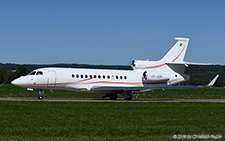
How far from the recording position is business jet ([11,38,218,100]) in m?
39.8

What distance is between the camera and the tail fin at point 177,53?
46844 millimetres

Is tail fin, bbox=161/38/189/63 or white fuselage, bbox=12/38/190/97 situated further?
tail fin, bbox=161/38/189/63

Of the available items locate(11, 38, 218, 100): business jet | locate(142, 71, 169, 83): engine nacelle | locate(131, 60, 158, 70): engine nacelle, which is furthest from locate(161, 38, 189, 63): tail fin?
locate(142, 71, 169, 83): engine nacelle

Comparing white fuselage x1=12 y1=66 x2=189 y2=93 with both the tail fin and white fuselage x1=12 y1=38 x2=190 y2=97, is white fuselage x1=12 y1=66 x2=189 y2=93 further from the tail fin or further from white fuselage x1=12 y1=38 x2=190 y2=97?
the tail fin

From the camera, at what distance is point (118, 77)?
44312 millimetres

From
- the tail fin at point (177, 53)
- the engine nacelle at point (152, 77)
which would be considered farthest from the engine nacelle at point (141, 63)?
the tail fin at point (177, 53)

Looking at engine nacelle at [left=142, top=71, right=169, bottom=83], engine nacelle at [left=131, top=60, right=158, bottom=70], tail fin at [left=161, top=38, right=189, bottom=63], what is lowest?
engine nacelle at [left=142, top=71, right=169, bottom=83]

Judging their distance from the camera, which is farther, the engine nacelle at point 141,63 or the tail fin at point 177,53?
the tail fin at point 177,53

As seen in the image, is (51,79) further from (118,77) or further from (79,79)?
(118,77)

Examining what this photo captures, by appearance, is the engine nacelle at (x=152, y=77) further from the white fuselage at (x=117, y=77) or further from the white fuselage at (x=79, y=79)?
the white fuselage at (x=79, y=79)

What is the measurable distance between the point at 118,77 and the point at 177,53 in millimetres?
8177

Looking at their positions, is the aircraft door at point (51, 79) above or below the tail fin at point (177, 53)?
below

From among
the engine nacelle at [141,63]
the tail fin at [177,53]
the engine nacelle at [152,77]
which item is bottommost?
the engine nacelle at [152,77]

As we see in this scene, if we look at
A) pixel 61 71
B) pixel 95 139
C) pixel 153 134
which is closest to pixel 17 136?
pixel 95 139
